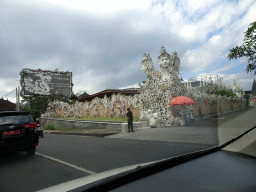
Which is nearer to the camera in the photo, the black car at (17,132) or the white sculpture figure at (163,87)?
the black car at (17,132)

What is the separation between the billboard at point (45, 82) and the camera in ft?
94.8

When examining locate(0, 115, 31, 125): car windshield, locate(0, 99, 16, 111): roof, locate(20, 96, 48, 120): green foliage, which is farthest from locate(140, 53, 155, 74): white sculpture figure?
locate(0, 99, 16, 111): roof

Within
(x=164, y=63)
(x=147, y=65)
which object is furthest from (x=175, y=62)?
(x=147, y=65)

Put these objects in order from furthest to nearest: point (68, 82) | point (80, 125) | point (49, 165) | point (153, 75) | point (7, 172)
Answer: point (68, 82)
point (80, 125)
point (153, 75)
point (49, 165)
point (7, 172)

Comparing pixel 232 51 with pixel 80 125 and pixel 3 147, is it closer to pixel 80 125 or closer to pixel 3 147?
pixel 3 147

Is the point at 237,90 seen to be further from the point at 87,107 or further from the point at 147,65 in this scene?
the point at 87,107

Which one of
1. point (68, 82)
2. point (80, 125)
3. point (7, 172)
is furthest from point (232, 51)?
point (68, 82)

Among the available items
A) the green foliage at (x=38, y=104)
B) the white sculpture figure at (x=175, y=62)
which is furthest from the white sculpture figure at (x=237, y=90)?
the green foliage at (x=38, y=104)

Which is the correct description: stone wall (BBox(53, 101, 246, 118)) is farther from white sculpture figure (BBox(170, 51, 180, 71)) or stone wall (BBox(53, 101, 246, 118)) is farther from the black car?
the black car

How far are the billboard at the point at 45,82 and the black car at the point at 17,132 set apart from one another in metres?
25.9

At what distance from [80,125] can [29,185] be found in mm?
14694

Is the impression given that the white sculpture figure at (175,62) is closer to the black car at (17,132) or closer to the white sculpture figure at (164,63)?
the white sculpture figure at (164,63)

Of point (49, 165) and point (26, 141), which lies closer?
point (49, 165)

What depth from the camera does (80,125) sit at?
1778 cm
